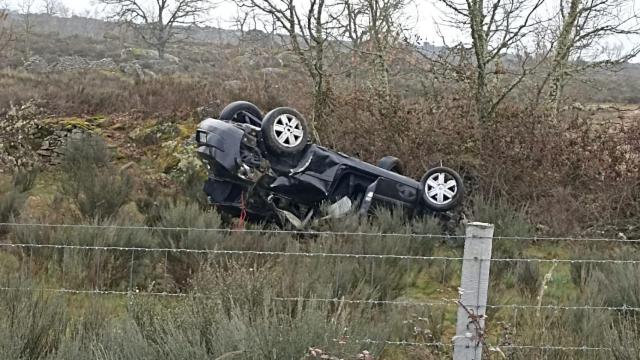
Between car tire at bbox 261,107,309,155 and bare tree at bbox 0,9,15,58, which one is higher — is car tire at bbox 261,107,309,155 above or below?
below

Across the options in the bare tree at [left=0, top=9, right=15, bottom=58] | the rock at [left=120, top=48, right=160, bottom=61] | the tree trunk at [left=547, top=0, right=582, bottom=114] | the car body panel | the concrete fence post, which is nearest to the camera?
the concrete fence post

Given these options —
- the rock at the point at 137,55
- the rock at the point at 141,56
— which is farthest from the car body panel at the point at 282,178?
the rock at the point at 137,55

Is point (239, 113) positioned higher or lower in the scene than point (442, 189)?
higher

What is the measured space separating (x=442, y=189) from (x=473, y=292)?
15.5 ft

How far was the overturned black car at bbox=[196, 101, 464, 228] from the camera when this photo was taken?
24.5 feet

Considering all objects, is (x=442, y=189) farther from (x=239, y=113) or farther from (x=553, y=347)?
(x=553, y=347)

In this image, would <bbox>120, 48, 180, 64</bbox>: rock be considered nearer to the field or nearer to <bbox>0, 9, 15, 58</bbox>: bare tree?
<bbox>0, 9, 15, 58</bbox>: bare tree

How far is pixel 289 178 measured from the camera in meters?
7.76

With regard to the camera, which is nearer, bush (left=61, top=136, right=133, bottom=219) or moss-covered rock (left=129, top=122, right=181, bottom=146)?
bush (left=61, top=136, right=133, bottom=219)

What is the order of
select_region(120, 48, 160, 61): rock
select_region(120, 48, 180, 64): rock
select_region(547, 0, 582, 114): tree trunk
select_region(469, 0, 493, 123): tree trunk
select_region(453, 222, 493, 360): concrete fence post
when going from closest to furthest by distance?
select_region(453, 222, 493, 360): concrete fence post, select_region(469, 0, 493, 123): tree trunk, select_region(547, 0, 582, 114): tree trunk, select_region(120, 48, 180, 64): rock, select_region(120, 48, 160, 61): rock

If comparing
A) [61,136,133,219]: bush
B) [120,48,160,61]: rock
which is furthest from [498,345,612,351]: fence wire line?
[120,48,160,61]: rock

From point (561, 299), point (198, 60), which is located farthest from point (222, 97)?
point (198, 60)

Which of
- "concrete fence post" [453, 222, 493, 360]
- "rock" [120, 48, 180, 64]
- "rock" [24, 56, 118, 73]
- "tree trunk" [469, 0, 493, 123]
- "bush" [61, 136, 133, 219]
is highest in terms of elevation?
"rock" [120, 48, 180, 64]

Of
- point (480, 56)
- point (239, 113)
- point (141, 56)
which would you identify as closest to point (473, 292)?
point (239, 113)
